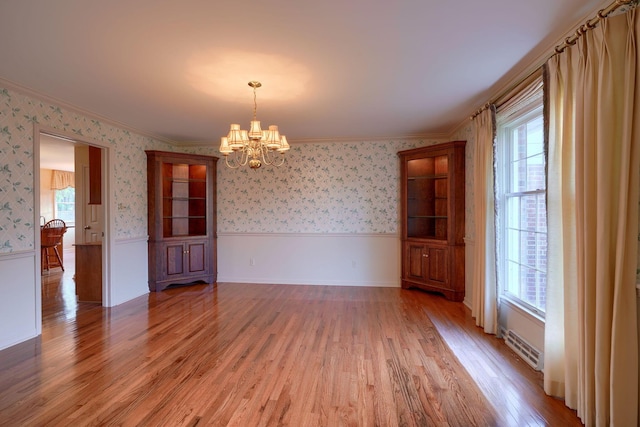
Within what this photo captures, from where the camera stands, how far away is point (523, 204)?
296cm

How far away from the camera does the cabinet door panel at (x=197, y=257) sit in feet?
17.3

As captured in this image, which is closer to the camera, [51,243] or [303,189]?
[303,189]

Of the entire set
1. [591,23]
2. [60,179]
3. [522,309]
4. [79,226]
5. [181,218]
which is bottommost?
[522,309]

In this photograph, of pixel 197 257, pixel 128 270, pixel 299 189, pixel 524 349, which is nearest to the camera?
pixel 524 349

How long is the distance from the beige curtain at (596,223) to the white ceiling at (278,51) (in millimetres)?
413

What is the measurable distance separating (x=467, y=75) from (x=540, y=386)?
263 cm

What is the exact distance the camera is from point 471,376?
2.38 metres

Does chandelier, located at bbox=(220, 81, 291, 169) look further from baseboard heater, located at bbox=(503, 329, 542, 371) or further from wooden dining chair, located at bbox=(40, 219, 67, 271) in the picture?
wooden dining chair, located at bbox=(40, 219, 67, 271)

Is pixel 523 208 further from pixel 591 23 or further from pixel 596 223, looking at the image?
pixel 591 23

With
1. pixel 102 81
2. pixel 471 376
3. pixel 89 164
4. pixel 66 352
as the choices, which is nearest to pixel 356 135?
pixel 102 81

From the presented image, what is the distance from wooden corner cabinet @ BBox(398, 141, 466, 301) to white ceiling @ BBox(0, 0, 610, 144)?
40.6 inches

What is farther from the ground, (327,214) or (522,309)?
(327,214)

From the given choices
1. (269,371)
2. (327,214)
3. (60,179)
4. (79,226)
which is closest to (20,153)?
(79,226)

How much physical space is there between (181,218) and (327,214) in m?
2.64
